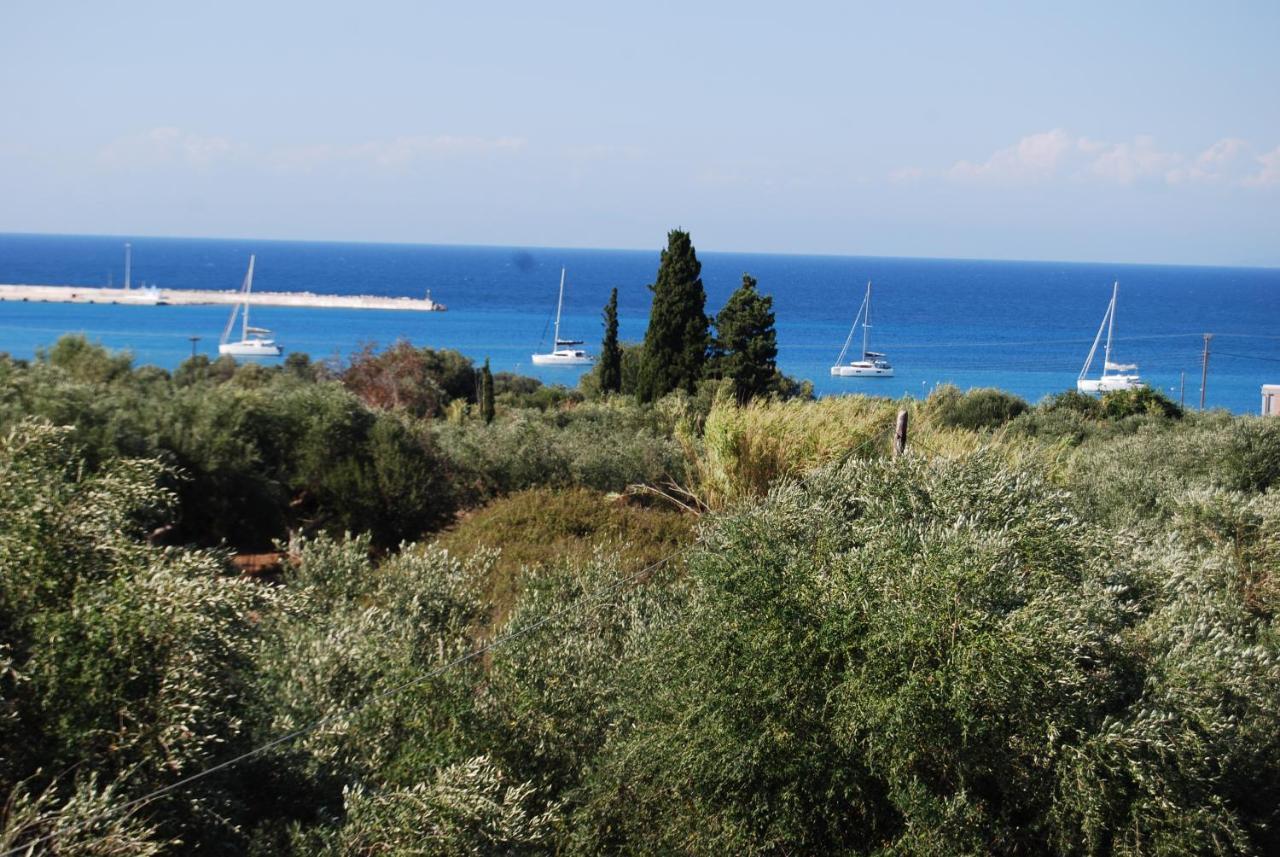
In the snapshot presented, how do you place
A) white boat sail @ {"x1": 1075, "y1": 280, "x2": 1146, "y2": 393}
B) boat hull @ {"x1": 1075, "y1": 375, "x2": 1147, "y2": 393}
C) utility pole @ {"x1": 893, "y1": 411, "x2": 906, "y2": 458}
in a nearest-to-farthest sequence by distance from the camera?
utility pole @ {"x1": 893, "y1": 411, "x2": 906, "y2": 458} → boat hull @ {"x1": 1075, "y1": 375, "x2": 1147, "y2": 393} → white boat sail @ {"x1": 1075, "y1": 280, "x2": 1146, "y2": 393}

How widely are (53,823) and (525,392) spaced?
157 ft

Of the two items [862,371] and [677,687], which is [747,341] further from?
[862,371]

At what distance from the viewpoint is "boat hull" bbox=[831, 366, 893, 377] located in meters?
75.2

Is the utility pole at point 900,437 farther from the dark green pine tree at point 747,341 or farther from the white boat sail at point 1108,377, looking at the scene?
the white boat sail at point 1108,377

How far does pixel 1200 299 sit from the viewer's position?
182250 mm

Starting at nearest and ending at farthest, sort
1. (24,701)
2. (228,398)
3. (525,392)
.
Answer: (24,701) < (228,398) < (525,392)

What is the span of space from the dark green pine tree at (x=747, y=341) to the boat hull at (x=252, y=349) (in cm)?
5885

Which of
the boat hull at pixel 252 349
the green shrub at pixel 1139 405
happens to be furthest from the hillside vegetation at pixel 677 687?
the boat hull at pixel 252 349

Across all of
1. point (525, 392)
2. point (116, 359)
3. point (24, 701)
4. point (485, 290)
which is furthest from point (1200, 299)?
point (24, 701)

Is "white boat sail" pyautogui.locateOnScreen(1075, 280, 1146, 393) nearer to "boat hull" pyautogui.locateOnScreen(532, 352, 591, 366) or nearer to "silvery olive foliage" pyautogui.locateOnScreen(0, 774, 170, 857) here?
"boat hull" pyautogui.locateOnScreen(532, 352, 591, 366)

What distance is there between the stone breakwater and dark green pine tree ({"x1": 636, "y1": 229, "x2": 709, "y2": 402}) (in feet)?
307

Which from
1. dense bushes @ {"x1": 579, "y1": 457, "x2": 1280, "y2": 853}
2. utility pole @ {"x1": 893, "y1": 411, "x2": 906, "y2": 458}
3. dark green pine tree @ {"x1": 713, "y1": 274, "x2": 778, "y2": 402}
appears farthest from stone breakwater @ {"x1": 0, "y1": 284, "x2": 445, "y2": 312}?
dense bushes @ {"x1": 579, "y1": 457, "x2": 1280, "y2": 853}

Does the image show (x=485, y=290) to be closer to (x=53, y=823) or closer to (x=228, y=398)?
(x=228, y=398)

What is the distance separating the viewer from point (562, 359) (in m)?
Answer: 87.5
